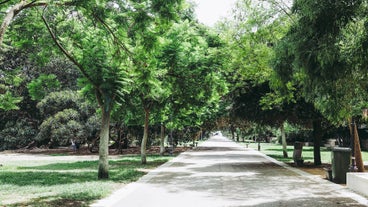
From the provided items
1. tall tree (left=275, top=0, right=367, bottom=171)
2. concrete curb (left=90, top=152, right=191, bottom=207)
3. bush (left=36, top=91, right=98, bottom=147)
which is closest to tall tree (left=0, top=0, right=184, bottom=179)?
concrete curb (left=90, top=152, right=191, bottom=207)

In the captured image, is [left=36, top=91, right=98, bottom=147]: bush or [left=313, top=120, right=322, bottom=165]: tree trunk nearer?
[left=313, top=120, right=322, bottom=165]: tree trunk

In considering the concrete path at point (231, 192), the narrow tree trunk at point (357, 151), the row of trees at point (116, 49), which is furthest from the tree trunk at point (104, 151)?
the narrow tree trunk at point (357, 151)

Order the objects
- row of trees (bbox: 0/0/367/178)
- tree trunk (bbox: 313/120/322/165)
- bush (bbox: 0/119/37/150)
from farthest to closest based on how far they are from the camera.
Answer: bush (bbox: 0/119/37/150)
tree trunk (bbox: 313/120/322/165)
row of trees (bbox: 0/0/367/178)

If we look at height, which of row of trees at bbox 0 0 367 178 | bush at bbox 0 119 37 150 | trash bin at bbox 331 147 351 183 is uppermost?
row of trees at bbox 0 0 367 178

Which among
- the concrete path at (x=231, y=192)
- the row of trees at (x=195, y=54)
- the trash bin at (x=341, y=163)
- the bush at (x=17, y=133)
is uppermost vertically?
the row of trees at (x=195, y=54)

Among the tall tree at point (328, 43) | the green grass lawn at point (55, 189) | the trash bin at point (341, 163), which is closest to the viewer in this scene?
the tall tree at point (328, 43)

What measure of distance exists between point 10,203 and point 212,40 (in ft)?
49.2

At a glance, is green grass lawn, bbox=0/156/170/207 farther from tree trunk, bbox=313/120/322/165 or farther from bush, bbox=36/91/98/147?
bush, bbox=36/91/98/147

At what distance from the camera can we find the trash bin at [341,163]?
536 inches

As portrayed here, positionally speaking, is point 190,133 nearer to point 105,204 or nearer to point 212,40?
point 212,40

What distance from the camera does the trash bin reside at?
44.7 ft

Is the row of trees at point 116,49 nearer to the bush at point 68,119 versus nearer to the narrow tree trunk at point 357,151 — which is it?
the narrow tree trunk at point 357,151

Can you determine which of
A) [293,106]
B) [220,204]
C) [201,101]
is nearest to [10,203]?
[220,204]

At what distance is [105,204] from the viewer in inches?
365
